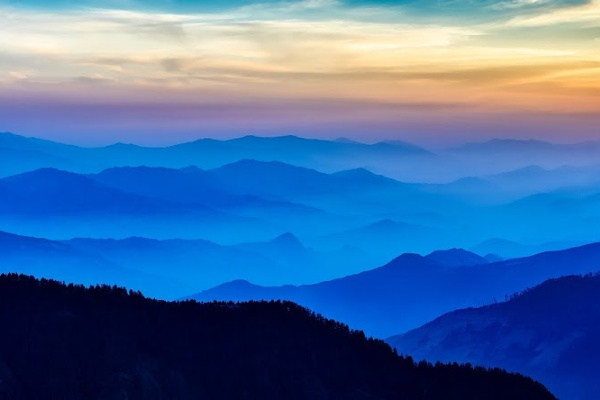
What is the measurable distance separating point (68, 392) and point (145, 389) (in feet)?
25.8

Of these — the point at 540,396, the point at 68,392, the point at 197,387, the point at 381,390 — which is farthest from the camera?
the point at 540,396

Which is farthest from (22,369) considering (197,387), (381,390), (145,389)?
(381,390)

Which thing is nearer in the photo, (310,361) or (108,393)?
(108,393)

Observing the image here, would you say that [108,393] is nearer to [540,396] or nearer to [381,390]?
[381,390]

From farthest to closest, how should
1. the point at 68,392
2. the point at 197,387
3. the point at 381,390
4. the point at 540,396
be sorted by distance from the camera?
the point at 540,396
the point at 381,390
the point at 197,387
the point at 68,392

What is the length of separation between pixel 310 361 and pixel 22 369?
118 ft

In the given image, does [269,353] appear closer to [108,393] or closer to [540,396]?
[108,393]

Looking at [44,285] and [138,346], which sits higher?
[44,285]

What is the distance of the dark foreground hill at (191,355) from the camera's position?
100 metres

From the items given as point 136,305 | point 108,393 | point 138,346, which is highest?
point 136,305

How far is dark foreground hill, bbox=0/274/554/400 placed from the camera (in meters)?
100

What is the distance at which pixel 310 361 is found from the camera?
390ft

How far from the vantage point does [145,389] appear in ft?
328

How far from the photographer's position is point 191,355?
112 metres
